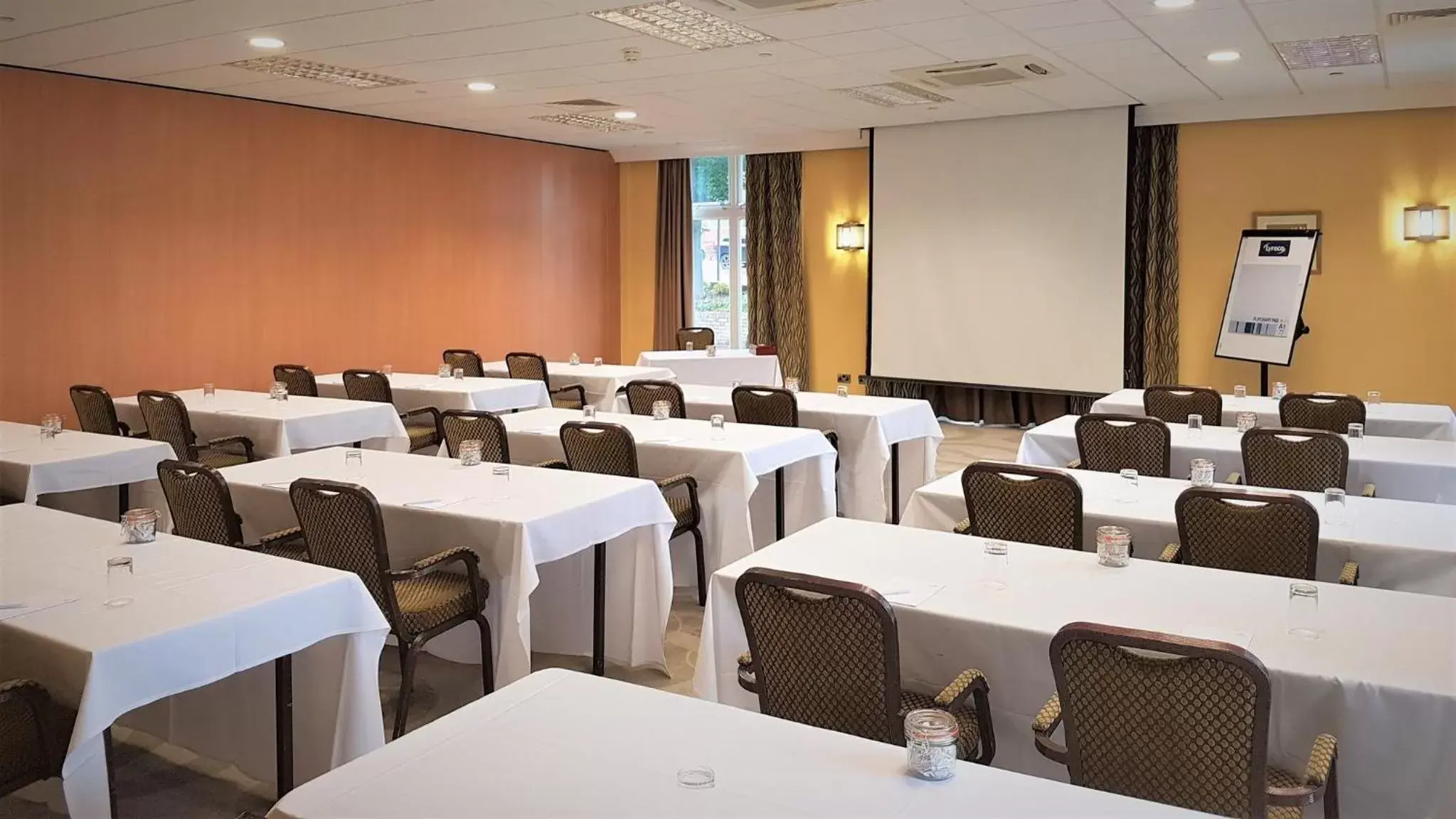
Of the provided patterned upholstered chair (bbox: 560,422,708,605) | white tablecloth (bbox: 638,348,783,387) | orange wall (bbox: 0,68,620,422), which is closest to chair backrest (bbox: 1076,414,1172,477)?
patterned upholstered chair (bbox: 560,422,708,605)

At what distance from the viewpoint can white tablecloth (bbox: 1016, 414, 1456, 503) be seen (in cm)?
501

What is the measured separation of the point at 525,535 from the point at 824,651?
4.85 ft

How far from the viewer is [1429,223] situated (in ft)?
30.6

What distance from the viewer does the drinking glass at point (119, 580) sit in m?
2.99

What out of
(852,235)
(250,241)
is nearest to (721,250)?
(852,235)

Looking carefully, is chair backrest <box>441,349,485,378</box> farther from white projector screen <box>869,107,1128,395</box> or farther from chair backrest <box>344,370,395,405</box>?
white projector screen <box>869,107,1128,395</box>

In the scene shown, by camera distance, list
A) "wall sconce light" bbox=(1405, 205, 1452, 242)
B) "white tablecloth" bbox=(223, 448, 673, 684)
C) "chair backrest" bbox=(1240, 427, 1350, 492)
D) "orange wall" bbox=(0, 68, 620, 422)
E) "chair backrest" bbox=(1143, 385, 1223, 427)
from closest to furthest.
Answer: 1. "white tablecloth" bbox=(223, 448, 673, 684)
2. "chair backrest" bbox=(1240, 427, 1350, 492)
3. "chair backrest" bbox=(1143, 385, 1223, 427)
4. "orange wall" bbox=(0, 68, 620, 422)
5. "wall sconce light" bbox=(1405, 205, 1452, 242)

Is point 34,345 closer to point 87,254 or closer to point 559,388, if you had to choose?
point 87,254

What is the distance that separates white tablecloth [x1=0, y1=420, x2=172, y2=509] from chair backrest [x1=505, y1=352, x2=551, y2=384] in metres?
3.71

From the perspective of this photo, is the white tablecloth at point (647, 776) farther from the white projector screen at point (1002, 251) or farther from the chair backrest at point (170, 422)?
the white projector screen at point (1002, 251)

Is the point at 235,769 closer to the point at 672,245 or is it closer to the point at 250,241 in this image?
the point at 250,241

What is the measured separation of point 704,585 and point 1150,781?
3248mm

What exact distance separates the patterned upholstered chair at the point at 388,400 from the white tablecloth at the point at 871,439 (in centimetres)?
186

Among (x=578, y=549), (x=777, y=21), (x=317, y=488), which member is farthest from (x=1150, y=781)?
(x=777, y=21)
